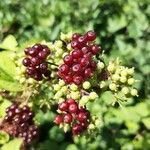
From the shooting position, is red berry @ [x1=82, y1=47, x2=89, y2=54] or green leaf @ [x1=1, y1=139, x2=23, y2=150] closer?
red berry @ [x1=82, y1=47, x2=89, y2=54]

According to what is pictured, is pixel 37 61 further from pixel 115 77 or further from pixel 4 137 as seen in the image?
pixel 4 137

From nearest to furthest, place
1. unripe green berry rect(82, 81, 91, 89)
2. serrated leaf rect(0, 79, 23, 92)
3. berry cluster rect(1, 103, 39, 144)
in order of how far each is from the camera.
→ unripe green berry rect(82, 81, 91, 89), serrated leaf rect(0, 79, 23, 92), berry cluster rect(1, 103, 39, 144)

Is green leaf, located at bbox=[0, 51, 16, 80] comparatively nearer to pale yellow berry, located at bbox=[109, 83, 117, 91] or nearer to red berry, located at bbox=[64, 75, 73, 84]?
red berry, located at bbox=[64, 75, 73, 84]

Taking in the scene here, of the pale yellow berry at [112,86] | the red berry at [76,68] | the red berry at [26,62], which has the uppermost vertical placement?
the red berry at [26,62]

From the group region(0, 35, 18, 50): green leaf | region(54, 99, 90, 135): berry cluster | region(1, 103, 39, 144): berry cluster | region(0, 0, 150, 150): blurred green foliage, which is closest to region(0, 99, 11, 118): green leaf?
region(1, 103, 39, 144): berry cluster

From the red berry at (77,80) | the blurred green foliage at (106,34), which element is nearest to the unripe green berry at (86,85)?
the red berry at (77,80)

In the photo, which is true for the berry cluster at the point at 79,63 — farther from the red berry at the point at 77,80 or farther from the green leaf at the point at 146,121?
the green leaf at the point at 146,121
